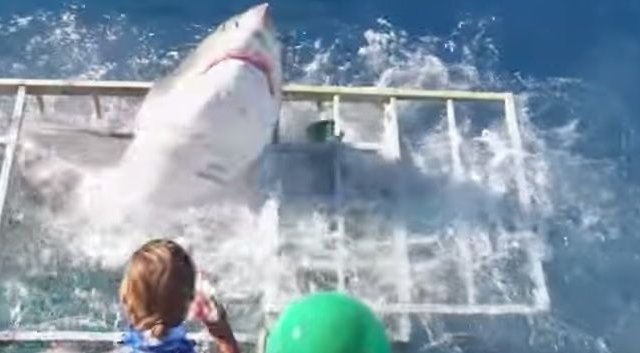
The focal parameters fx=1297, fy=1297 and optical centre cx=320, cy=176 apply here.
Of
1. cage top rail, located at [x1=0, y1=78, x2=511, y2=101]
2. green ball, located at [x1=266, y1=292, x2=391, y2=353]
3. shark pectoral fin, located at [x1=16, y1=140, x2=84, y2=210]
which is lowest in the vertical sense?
green ball, located at [x1=266, y1=292, x2=391, y2=353]

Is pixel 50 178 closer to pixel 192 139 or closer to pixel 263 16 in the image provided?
pixel 192 139

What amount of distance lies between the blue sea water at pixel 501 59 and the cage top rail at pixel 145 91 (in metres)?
0.77

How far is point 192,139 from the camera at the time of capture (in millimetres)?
4973

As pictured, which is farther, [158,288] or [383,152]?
[383,152]

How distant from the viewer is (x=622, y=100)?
675cm

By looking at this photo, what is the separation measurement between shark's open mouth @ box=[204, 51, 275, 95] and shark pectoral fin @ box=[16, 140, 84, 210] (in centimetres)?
73

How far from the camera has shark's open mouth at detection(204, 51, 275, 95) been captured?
5023 millimetres

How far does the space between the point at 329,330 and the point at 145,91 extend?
89.0 inches

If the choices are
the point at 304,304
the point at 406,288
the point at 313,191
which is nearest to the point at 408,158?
the point at 313,191

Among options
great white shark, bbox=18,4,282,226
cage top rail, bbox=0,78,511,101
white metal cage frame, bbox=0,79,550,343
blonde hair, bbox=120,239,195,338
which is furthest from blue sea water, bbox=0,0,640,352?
blonde hair, bbox=120,239,195,338

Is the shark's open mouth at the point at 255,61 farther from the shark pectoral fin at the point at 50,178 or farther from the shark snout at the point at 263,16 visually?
the shark pectoral fin at the point at 50,178

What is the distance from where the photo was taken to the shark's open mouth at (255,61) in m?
5.02

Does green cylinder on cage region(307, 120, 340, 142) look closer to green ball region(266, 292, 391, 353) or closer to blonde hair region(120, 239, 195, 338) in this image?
green ball region(266, 292, 391, 353)

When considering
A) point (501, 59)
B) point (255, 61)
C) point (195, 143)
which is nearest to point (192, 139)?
point (195, 143)
